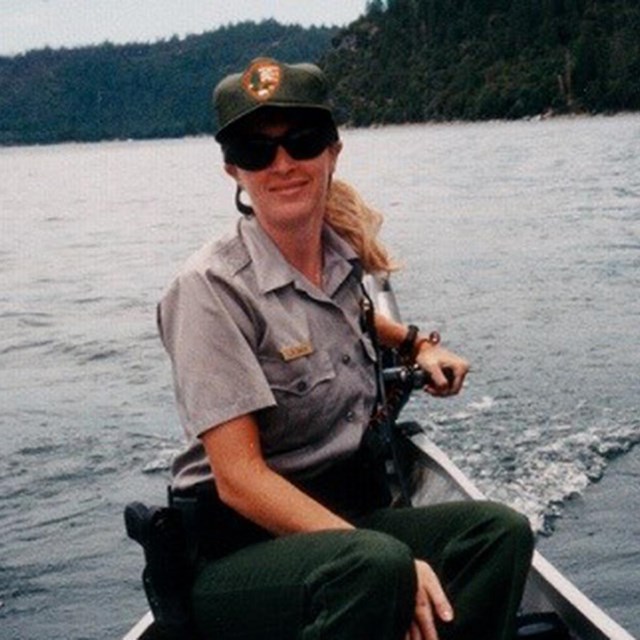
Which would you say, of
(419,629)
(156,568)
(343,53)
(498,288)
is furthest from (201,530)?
(343,53)

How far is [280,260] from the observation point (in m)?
3.61

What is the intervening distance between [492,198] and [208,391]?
3522cm

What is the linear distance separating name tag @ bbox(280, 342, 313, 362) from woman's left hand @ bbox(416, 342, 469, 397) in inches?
35.3

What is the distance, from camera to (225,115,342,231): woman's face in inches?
141

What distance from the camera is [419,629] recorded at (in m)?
3.23

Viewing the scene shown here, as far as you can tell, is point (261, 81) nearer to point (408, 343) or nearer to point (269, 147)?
point (269, 147)

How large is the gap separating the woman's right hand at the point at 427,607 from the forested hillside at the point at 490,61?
139625 mm

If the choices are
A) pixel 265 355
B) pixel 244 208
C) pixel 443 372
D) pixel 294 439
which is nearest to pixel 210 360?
pixel 265 355

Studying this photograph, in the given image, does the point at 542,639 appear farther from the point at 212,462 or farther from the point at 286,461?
the point at 212,462

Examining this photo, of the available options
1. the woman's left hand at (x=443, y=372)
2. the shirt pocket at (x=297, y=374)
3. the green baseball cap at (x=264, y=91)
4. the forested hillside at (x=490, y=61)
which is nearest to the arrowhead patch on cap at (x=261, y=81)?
the green baseball cap at (x=264, y=91)

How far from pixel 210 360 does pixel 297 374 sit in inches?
11.7

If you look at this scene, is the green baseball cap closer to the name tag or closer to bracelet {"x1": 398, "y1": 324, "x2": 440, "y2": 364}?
the name tag

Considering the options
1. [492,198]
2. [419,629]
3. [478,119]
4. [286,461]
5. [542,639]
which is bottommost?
[478,119]

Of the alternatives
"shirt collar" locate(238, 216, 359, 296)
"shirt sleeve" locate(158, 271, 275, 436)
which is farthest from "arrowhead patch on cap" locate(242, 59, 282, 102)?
"shirt sleeve" locate(158, 271, 275, 436)
